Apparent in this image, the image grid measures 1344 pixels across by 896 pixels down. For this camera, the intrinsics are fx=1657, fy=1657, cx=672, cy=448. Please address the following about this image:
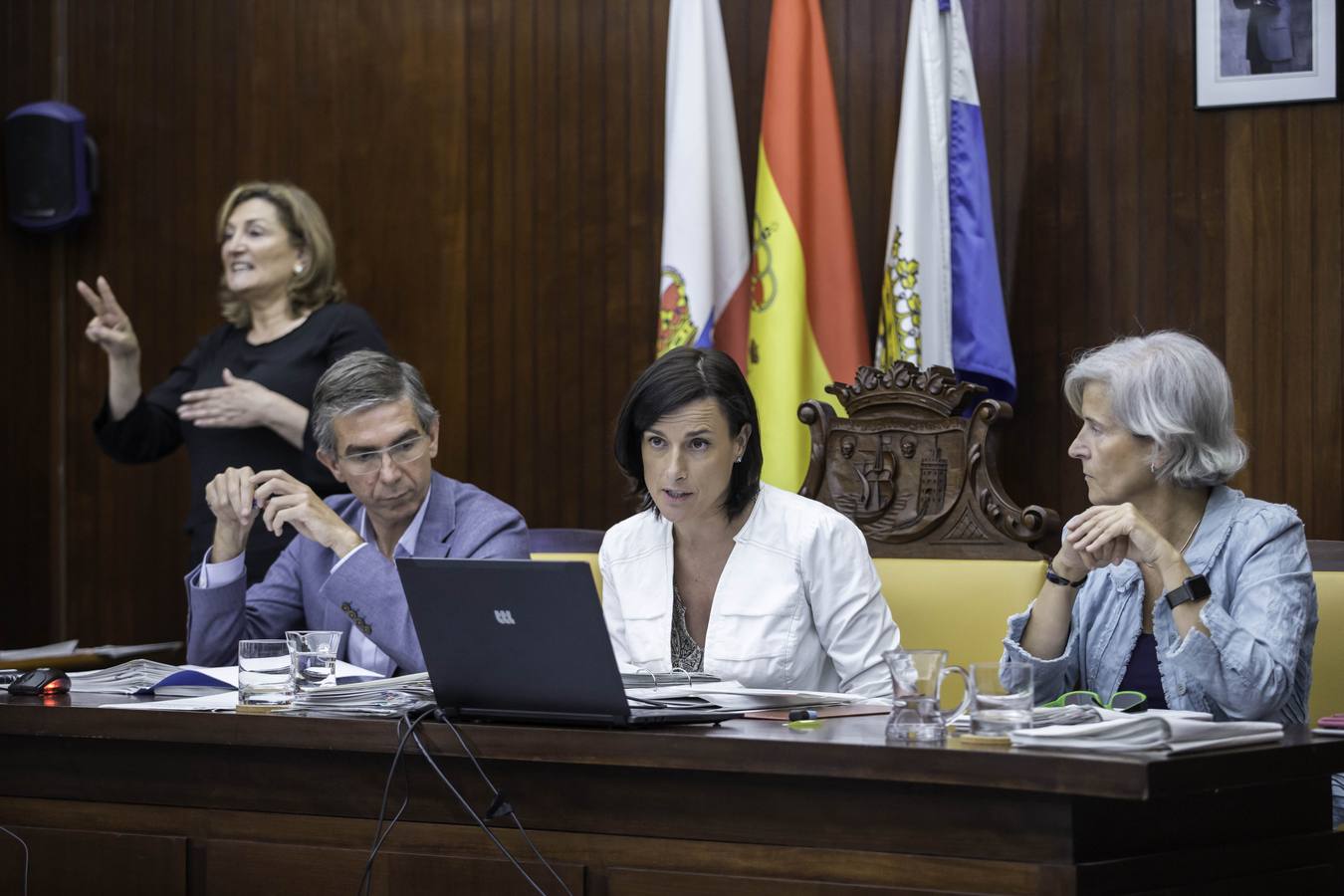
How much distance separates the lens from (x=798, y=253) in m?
3.71

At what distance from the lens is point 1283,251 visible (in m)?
3.61

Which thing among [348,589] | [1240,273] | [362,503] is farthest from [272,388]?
[1240,273]

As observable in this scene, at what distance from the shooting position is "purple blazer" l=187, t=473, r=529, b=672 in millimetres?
2479

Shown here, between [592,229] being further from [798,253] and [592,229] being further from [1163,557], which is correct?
[1163,557]

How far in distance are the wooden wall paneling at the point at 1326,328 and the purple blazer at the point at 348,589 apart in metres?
1.84

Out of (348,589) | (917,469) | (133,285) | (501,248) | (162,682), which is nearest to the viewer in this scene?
(162,682)

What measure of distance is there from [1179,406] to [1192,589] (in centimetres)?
30

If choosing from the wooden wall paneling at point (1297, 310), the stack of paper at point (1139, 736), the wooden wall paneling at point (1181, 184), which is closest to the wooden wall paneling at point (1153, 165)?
the wooden wall paneling at point (1181, 184)

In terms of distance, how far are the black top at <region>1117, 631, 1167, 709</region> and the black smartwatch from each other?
0.18 m

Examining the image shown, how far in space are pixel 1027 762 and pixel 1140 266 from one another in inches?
95.2

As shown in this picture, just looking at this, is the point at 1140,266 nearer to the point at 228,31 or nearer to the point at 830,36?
the point at 830,36

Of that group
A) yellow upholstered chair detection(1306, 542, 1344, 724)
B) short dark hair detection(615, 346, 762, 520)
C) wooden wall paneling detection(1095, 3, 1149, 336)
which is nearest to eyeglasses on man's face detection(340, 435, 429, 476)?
short dark hair detection(615, 346, 762, 520)

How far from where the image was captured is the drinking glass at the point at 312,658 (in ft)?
6.88

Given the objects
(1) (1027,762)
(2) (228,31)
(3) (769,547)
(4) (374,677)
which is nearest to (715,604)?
(3) (769,547)
